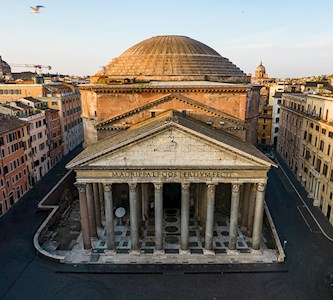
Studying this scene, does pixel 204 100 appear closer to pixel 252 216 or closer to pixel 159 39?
pixel 252 216

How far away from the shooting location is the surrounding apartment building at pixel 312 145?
148 feet

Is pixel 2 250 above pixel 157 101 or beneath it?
beneath

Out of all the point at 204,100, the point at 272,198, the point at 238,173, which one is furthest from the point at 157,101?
the point at 272,198

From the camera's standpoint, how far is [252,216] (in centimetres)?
3709

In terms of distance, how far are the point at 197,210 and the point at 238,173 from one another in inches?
488

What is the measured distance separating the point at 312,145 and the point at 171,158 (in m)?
31.7

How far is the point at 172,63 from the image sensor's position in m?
52.7

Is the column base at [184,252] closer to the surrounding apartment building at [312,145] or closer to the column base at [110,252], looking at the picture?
the column base at [110,252]

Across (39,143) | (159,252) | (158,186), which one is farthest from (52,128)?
(159,252)

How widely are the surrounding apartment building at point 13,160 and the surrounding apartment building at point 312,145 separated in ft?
155

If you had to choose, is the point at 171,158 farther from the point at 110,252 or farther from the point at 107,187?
the point at 110,252

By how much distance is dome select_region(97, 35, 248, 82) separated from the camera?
52000mm

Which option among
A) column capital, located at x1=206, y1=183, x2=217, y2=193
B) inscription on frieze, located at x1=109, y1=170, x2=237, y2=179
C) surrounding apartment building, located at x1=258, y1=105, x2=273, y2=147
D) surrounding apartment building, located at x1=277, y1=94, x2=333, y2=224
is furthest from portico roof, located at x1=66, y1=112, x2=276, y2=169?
surrounding apartment building, located at x1=258, y1=105, x2=273, y2=147

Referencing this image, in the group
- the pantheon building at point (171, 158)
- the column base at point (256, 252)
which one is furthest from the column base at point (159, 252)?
the column base at point (256, 252)
